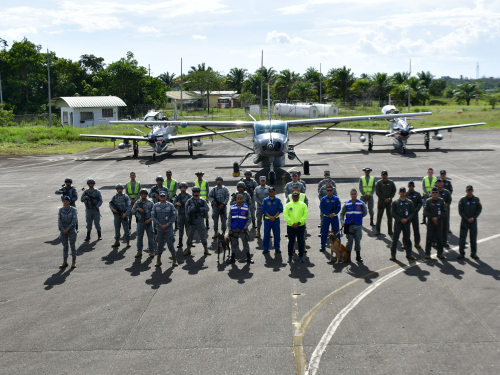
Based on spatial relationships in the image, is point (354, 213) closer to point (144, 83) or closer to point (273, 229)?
point (273, 229)

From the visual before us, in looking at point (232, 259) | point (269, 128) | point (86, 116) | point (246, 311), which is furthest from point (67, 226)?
point (86, 116)

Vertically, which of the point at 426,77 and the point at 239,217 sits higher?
the point at 426,77

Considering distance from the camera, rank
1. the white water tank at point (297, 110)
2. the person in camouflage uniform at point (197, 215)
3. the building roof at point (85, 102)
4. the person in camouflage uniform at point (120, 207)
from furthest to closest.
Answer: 1. the white water tank at point (297, 110)
2. the building roof at point (85, 102)
3. the person in camouflage uniform at point (120, 207)
4. the person in camouflage uniform at point (197, 215)

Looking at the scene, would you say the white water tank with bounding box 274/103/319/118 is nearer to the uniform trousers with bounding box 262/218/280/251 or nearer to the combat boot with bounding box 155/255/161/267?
the uniform trousers with bounding box 262/218/280/251

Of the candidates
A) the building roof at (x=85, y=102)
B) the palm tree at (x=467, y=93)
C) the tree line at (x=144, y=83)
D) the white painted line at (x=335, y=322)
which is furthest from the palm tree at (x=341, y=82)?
the white painted line at (x=335, y=322)

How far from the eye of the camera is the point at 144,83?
225ft

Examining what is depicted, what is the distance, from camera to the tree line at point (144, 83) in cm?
6328

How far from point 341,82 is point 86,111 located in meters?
43.8

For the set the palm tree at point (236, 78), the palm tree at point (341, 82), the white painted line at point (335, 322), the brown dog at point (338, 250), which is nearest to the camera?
the white painted line at point (335, 322)

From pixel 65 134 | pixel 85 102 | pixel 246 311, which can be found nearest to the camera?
pixel 246 311

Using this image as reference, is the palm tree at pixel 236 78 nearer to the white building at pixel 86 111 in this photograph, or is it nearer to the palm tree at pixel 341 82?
the palm tree at pixel 341 82

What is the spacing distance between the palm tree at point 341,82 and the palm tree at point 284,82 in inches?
310

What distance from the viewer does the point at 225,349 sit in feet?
23.1

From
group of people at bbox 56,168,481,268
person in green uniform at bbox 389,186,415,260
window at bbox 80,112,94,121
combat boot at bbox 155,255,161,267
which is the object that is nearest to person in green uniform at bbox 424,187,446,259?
group of people at bbox 56,168,481,268
